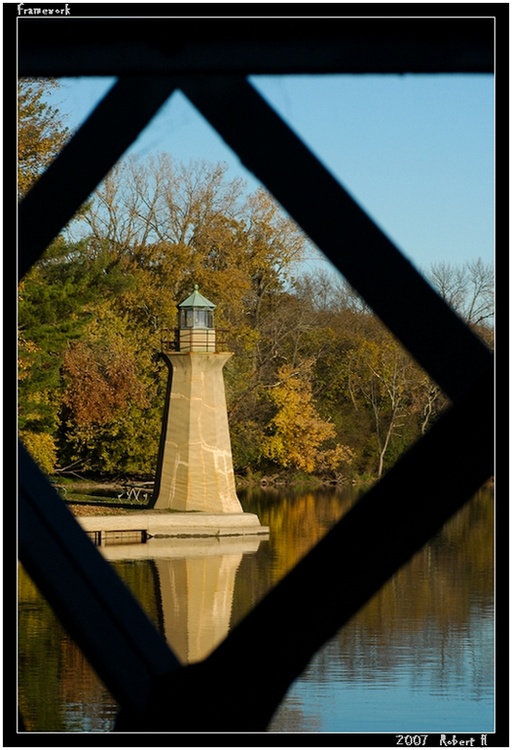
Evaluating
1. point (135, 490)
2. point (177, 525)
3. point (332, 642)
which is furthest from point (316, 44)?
point (135, 490)

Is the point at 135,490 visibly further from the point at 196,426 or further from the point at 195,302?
the point at 195,302

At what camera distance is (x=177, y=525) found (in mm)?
22797

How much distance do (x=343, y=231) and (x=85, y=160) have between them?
273 millimetres

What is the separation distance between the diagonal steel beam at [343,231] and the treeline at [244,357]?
21.2 m

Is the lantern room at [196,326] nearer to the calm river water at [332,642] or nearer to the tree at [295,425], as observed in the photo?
the calm river water at [332,642]

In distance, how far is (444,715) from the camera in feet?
35.8

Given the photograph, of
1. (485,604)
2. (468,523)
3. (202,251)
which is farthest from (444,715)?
(202,251)

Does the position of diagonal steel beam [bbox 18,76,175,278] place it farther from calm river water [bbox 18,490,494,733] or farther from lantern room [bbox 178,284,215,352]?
lantern room [bbox 178,284,215,352]

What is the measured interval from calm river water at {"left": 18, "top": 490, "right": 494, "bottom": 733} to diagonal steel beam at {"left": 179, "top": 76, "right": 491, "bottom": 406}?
401 centimetres

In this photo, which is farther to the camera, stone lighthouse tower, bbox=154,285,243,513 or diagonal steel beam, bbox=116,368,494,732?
stone lighthouse tower, bbox=154,285,243,513

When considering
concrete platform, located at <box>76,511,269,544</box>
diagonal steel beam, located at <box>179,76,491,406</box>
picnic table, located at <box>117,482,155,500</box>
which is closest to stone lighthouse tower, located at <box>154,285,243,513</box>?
concrete platform, located at <box>76,511,269,544</box>

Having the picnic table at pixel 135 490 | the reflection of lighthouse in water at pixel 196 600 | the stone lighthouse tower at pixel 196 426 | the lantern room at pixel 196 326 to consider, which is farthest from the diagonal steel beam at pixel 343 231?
the picnic table at pixel 135 490

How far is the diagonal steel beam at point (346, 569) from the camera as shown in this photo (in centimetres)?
94

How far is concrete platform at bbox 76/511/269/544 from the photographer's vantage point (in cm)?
2152
